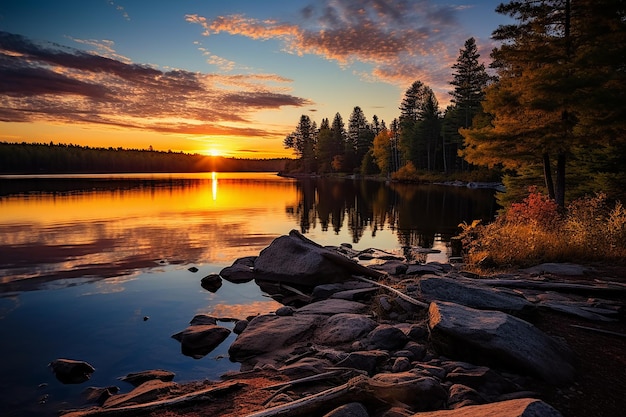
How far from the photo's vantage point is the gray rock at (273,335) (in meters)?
7.67

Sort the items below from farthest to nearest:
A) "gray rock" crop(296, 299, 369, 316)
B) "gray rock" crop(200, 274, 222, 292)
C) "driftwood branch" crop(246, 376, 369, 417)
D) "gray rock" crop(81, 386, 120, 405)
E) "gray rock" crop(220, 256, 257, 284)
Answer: "gray rock" crop(220, 256, 257, 284)
"gray rock" crop(200, 274, 222, 292)
"gray rock" crop(296, 299, 369, 316)
"gray rock" crop(81, 386, 120, 405)
"driftwood branch" crop(246, 376, 369, 417)

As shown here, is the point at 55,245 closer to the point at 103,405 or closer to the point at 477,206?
the point at 103,405

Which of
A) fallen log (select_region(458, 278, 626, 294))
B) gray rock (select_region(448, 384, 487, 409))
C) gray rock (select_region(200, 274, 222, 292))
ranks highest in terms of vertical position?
fallen log (select_region(458, 278, 626, 294))

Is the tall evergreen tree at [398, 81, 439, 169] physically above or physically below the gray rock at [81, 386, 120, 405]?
above

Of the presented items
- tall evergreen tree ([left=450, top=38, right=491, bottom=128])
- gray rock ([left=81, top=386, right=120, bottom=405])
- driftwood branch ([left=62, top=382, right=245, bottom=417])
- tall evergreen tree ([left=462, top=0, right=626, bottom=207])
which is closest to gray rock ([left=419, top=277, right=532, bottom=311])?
driftwood branch ([left=62, top=382, right=245, bottom=417])

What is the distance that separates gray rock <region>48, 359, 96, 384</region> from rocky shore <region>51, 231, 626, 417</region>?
0.07 ft

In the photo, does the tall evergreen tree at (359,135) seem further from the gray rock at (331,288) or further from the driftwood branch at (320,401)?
the driftwood branch at (320,401)

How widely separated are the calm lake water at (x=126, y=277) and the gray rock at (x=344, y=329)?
1808mm

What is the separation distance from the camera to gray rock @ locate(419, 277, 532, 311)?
23.2ft

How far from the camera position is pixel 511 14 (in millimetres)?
17547

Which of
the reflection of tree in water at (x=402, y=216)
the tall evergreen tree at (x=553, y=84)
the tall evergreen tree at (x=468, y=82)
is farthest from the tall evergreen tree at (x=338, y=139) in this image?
the tall evergreen tree at (x=553, y=84)

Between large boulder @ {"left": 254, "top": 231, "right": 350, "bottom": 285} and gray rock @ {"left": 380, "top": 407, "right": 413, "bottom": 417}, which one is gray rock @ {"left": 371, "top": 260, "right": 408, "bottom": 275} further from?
gray rock @ {"left": 380, "top": 407, "right": 413, "bottom": 417}

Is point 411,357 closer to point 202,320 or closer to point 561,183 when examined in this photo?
point 202,320

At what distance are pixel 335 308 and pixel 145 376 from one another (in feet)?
13.7
